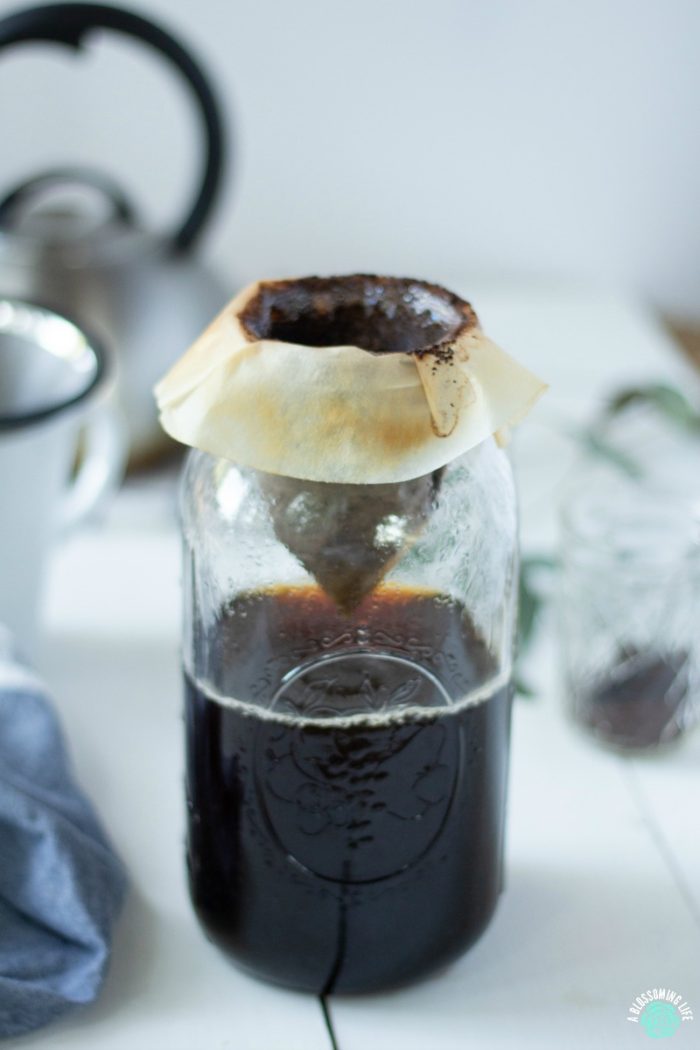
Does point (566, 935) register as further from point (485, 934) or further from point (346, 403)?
point (346, 403)

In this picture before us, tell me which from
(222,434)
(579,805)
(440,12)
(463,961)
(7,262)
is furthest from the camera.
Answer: (440,12)

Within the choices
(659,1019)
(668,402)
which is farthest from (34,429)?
(668,402)

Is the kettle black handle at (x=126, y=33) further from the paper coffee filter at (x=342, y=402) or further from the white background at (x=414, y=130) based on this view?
the paper coffee filter at (x=342, y=402)

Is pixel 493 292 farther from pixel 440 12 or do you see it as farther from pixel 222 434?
pixel 222 434

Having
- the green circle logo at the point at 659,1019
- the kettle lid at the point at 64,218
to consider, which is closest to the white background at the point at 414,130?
the kettle lid at the point at 64,218

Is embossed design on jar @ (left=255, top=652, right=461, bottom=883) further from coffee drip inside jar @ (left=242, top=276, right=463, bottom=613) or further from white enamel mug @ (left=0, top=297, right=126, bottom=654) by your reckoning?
white enamel mug @ (left=0, top=297, right=126, bottom=654)

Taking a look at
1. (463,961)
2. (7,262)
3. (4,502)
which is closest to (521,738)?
(463,961)
